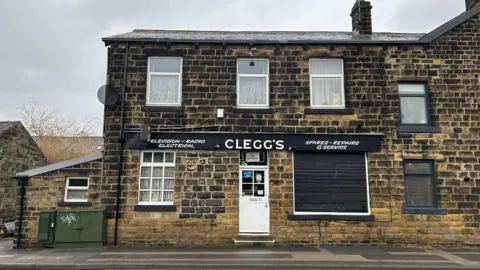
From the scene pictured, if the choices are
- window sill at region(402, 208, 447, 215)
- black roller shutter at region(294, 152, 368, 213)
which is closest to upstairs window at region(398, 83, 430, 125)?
black roller shutter at region(294, 152, 368, 213)

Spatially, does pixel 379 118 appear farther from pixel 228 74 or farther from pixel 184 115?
pixel 184 115

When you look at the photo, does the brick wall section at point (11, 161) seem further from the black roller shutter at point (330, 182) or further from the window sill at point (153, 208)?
the black roller shutter at point (330, 182)

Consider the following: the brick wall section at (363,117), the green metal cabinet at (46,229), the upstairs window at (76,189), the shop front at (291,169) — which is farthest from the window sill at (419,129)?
the green metal cabinet at (46,229)

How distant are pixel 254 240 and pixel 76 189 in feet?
19.0

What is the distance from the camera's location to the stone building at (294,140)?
1119 cm

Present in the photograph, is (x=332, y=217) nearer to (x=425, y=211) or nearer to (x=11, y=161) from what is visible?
(x=425, y=211)

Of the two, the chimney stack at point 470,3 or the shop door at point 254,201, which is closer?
the shop door at point 254,201

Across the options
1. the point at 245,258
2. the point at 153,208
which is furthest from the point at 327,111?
the point at 153,208

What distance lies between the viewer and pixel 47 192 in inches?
440

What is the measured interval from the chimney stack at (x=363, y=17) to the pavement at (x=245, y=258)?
315 inches

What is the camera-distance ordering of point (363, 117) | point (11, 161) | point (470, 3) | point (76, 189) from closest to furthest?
point (76, 189) → point (363, 117) → point (470, 3) → point (11, 161)

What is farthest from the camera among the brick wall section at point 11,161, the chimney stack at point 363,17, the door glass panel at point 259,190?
the brick wall section at point 11,161

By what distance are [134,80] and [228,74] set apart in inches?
121

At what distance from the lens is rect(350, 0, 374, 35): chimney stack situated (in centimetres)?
1388
